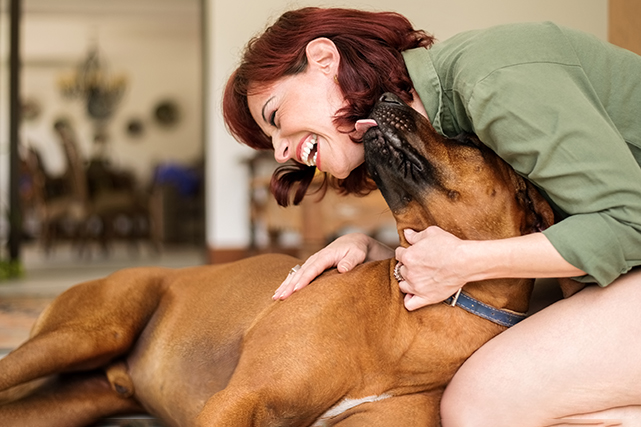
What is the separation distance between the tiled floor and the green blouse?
1245mm

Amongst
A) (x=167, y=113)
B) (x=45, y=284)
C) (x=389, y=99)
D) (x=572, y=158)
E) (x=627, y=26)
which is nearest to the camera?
(x=572, y=158)

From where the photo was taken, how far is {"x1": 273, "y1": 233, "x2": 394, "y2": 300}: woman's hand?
61.6 inches

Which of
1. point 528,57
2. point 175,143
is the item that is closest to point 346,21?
point 528,57

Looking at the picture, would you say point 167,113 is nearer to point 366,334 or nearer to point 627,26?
point 627,26

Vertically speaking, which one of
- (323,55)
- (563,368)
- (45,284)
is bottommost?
(45,284)

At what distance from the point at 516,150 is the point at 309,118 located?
50cm

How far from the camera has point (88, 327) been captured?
5.91 ft

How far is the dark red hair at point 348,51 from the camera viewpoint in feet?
4.98

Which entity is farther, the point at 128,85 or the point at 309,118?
the point at 128,85

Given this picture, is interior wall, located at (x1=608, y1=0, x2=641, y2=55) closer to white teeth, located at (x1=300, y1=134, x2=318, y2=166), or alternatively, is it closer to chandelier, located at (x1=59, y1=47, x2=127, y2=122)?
white teeth, located at (x1=300, y1=134, x2=318, y2=166)

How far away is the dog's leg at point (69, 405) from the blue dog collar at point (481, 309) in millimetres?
1086

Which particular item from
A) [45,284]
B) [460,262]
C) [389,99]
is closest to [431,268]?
[460,262]

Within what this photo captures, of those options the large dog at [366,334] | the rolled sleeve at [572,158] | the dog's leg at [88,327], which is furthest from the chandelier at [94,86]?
the rolled sleeve at [572,158]

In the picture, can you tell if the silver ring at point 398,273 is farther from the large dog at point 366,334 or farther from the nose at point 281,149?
the nose at point 281,149
